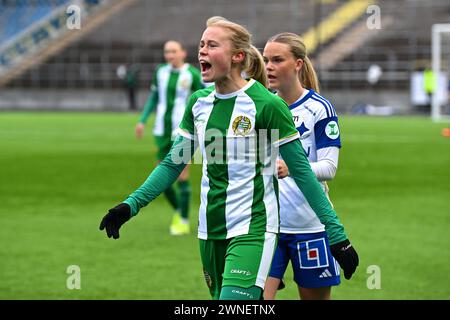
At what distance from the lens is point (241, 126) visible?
16.9ft

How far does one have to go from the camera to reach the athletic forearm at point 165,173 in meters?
5.24

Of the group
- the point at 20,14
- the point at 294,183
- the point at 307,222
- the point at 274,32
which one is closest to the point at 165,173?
the point at 294,183

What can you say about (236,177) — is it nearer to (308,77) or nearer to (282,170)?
(282,170)

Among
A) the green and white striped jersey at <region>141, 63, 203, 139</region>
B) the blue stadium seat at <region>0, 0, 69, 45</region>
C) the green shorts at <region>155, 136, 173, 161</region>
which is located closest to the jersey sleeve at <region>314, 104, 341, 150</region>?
the green and white striped jersey at <region>141, 63, 203, 139</region>

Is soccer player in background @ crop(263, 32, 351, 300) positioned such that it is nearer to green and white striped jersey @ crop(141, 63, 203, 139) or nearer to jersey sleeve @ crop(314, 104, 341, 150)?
jersey sleeve @ crop(314, 104, 341, 150)

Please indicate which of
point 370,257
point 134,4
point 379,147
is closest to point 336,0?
point 134,4

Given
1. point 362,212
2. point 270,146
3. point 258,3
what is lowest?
point 362,212

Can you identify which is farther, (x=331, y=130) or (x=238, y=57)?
(x=331, y=130)

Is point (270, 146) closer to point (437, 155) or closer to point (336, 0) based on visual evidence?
point (437, 155)

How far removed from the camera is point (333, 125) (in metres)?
5.89

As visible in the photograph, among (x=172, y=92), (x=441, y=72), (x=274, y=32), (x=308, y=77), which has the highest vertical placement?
(x=274, y=32)

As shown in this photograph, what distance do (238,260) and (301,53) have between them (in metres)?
1.56
